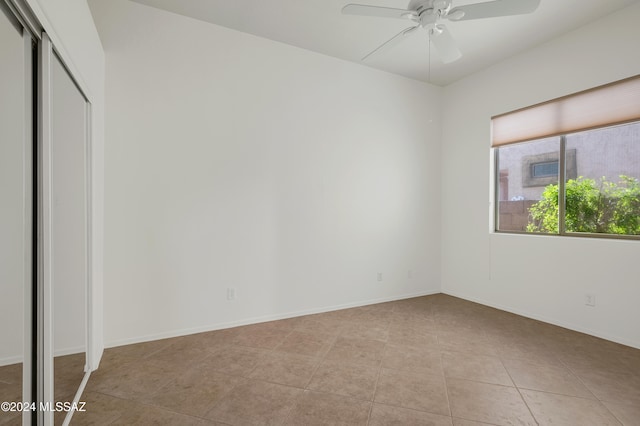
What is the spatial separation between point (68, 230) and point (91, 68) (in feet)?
3.90

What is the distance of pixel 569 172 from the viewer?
332 cm

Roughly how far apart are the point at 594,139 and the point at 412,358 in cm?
287

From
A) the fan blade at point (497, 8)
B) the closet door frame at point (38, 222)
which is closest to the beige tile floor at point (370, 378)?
the closet door frame at point (38, 222)

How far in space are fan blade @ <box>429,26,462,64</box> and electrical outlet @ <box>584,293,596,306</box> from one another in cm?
264

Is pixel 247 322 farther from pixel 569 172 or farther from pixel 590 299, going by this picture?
pixel 569 172

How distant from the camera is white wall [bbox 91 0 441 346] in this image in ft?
8.85

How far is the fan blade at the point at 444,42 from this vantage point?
7.72 feet

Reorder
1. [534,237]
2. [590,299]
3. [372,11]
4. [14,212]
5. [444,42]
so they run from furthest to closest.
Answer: [534,237] → [590,299] → [444,42] → [372,11] → [14,212]

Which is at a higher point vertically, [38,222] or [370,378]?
[38,222]

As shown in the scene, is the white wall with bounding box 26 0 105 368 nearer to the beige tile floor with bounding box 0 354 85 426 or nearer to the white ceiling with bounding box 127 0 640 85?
the beige tile floor with bounding box 0 354 85 426

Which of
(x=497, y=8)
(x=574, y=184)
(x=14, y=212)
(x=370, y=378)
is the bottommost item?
(x=370, y=378)

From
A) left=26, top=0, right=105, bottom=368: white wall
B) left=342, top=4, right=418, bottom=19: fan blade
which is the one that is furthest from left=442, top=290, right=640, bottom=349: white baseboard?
left=26, top=0, right=105, bottom=368: white wall

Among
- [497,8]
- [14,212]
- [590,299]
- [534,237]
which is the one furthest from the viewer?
[534,237]

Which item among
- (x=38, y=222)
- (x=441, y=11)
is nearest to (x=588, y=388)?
(x=441, y=11)
